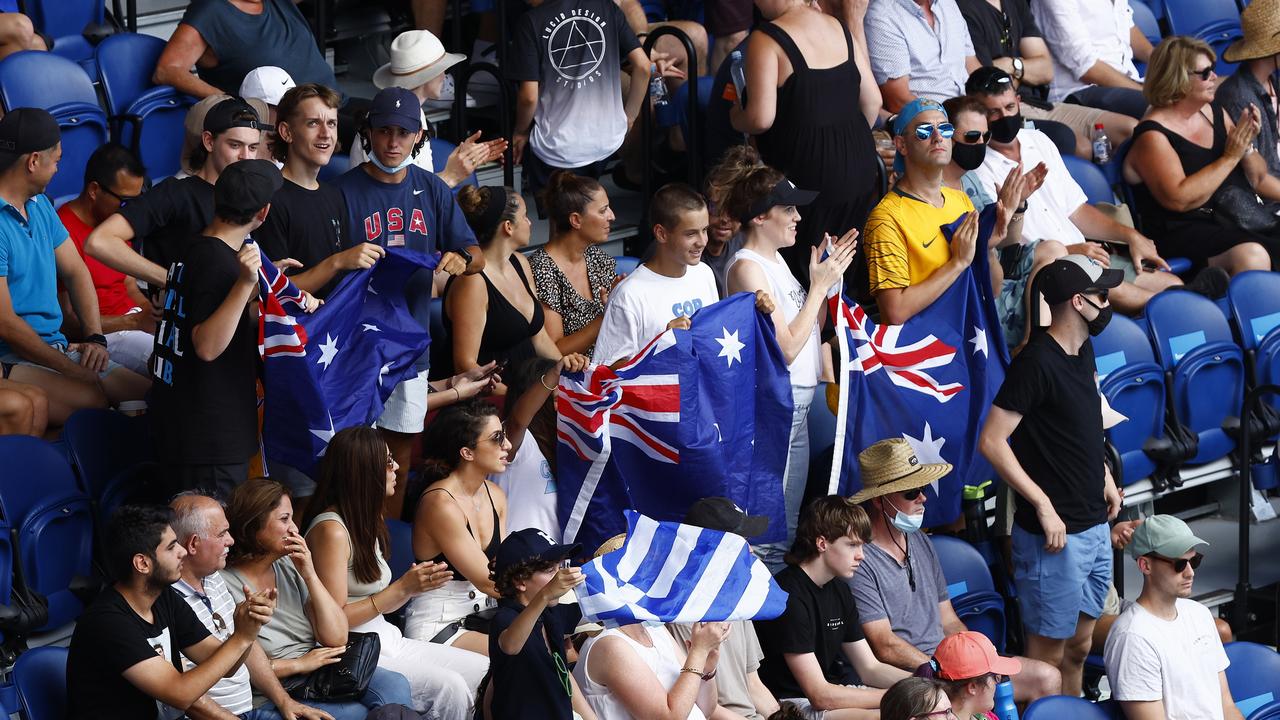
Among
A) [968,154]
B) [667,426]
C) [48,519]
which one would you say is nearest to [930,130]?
[968,154]

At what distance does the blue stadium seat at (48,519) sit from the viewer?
250 inches

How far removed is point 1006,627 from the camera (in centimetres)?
770

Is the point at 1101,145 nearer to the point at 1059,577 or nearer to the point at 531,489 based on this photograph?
the point at 1059,577

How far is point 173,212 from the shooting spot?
23.3ft

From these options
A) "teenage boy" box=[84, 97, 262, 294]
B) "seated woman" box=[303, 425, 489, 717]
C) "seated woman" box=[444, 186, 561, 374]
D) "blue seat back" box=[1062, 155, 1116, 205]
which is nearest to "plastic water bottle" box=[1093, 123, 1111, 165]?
"blue seat back" box=[1062, 155, 1116, 205]

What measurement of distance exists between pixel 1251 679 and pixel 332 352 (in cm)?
392

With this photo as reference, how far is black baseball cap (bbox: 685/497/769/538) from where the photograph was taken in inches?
246

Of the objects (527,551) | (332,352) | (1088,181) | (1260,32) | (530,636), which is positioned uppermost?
(1260,32)

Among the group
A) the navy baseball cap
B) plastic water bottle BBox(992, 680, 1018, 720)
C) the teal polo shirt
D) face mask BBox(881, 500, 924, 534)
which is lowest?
plastic water bottle BBox(992, 680, 1018, 720)

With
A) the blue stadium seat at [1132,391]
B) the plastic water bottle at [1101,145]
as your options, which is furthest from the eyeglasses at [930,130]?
the plastic water bottle at [1101,145]

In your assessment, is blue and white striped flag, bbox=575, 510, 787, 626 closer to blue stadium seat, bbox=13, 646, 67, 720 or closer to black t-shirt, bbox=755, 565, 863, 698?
black t-shirt, bbox=755, 565, 863, 698

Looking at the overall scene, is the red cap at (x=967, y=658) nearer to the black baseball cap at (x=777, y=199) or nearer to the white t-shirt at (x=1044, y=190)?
the black baseball cap at (x=777, y=199)

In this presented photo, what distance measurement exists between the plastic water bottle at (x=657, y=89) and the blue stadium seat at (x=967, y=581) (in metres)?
3.00

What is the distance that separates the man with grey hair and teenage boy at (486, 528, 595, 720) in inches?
28.8
